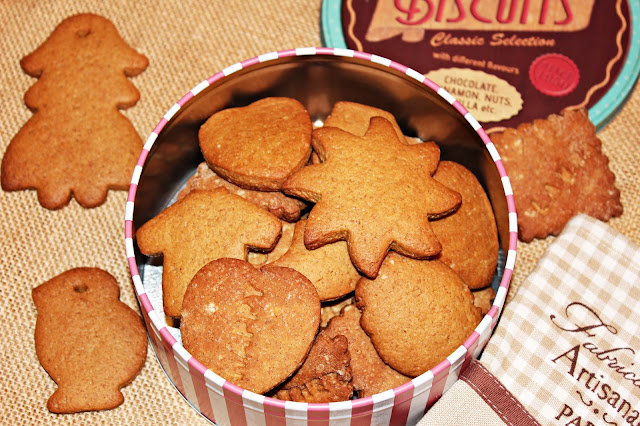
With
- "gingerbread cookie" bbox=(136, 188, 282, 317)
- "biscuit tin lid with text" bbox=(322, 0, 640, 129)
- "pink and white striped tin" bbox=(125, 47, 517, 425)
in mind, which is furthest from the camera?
Answer: "biscuit tin lid with text" bbox=(322, 0, 640, 129)

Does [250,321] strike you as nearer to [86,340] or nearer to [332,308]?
[332,308]

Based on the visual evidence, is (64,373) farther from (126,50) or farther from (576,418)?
(576,418)

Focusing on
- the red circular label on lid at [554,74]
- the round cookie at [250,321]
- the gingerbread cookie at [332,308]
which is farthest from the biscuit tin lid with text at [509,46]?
the round cookie at [250,321]

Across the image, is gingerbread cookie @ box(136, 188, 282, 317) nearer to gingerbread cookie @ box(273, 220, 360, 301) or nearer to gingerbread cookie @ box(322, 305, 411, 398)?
gingerbread cookie @ box(273, 220, 360, 301)

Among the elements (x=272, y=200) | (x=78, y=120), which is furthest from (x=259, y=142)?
(x=78, y=120)

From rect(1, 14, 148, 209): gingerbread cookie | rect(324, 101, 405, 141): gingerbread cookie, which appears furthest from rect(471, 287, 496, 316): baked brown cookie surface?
rect(1, 14, 148, 209): gingerbread cookie

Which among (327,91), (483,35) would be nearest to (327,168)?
(327,91)
